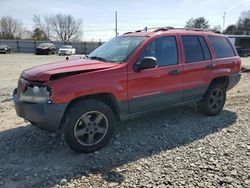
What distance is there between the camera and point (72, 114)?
4.30 metres

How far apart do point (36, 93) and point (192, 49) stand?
3.17 metres

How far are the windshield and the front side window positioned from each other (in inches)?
8.5

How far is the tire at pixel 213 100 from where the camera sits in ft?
20.7

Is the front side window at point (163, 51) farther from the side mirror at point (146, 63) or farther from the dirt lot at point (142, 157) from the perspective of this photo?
the dirt lot at point (142, 157)

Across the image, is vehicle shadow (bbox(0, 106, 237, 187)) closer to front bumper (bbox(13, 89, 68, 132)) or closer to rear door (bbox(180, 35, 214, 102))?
front bumper (bbox(13, 89, 68, 132))

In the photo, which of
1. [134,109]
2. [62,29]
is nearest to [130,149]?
[134,109]

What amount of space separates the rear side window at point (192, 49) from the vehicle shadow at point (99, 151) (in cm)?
128

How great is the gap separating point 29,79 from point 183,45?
2922 mm

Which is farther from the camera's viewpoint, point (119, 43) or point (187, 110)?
point (187, 110)

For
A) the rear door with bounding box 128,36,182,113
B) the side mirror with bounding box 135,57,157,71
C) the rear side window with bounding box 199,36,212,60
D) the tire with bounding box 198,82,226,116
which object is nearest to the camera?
the side mirror with bounding box 135,57,157,71

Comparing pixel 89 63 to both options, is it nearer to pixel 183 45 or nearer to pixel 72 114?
pixel 72 114

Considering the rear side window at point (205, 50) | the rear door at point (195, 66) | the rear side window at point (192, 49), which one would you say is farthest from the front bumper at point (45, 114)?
the rear side window at point (205, 50)

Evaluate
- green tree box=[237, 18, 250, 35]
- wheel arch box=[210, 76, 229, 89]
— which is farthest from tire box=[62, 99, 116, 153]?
green tree box=[237, 18, 250, 35]

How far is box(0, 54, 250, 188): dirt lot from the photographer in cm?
380
